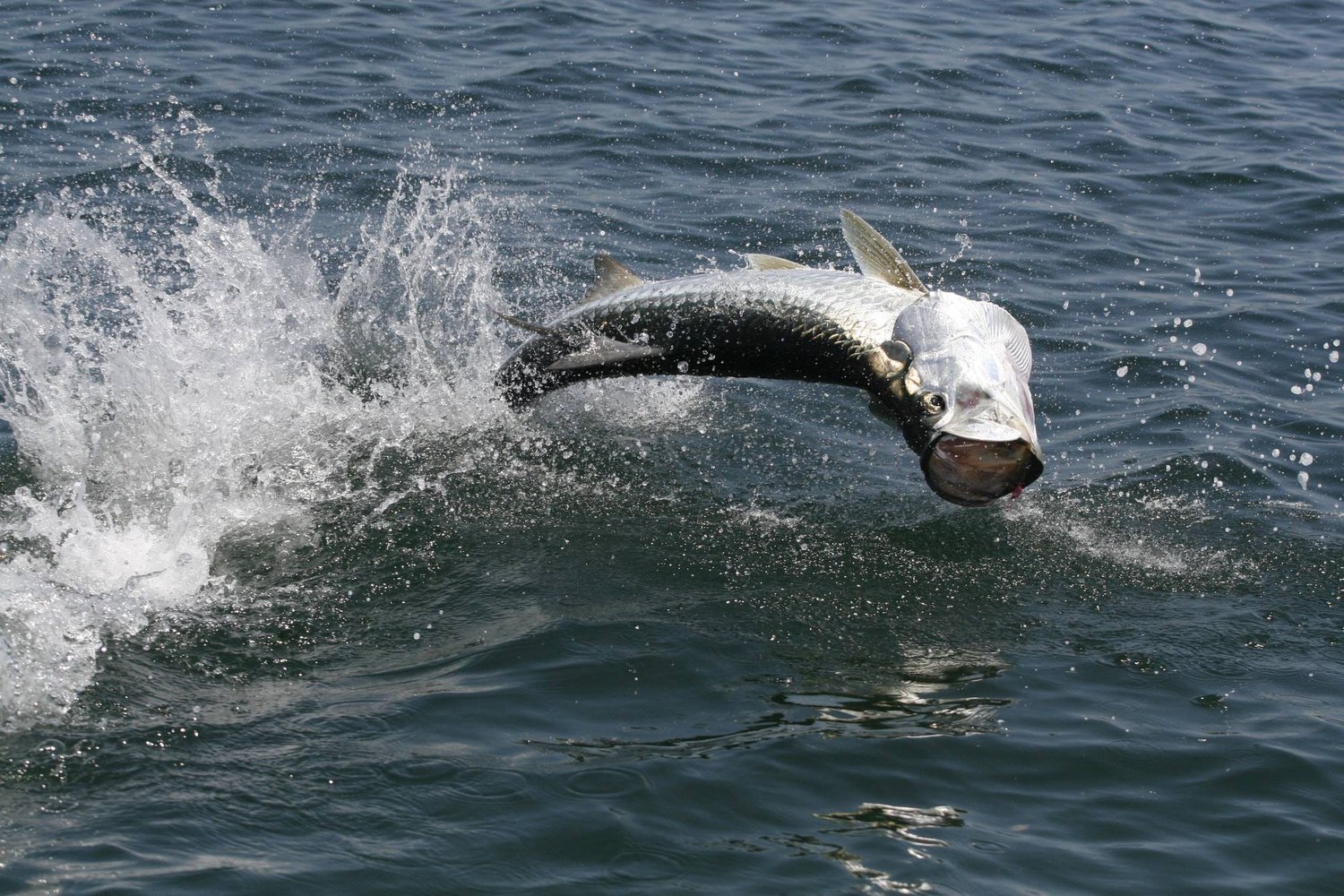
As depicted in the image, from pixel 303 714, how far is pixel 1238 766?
329 cm

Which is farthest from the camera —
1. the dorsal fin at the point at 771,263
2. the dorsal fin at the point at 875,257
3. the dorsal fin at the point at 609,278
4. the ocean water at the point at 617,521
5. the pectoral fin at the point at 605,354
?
the dorsal fin at the point at 609,278

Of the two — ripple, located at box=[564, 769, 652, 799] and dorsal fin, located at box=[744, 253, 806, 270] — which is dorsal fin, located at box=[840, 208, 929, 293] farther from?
ripple, located at box=[564, 769, 652, 799]

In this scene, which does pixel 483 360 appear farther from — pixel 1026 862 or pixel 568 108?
pixel 568 108

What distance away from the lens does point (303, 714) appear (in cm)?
529

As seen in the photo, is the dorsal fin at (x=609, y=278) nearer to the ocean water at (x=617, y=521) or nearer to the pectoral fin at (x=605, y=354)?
the pectoral fin at (x=605, y=354)

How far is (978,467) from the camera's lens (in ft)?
17.1

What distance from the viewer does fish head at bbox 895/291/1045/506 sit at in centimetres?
519

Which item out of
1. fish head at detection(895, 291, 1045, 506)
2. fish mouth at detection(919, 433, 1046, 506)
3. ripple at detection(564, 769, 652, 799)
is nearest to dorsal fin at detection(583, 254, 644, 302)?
fish head at detection(895, 291, 1045, 506)

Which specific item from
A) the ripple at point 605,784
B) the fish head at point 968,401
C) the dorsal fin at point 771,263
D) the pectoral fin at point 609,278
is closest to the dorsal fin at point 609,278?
the pectoral fin at point 609,278

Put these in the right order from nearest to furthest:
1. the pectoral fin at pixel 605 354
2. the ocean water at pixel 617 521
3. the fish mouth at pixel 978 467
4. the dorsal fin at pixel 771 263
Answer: the ocean water at pixel 617 521
the fish mouth at pixel 978 467
the dorsal fin at pixel 771 263
the pectoral fin at pixel 605 354

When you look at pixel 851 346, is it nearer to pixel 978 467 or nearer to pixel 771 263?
pixel 771 263

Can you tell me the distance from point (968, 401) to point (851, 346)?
2.44ft

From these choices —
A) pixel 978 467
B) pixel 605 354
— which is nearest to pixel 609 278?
pixel 605 354

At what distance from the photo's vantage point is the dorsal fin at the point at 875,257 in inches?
238
